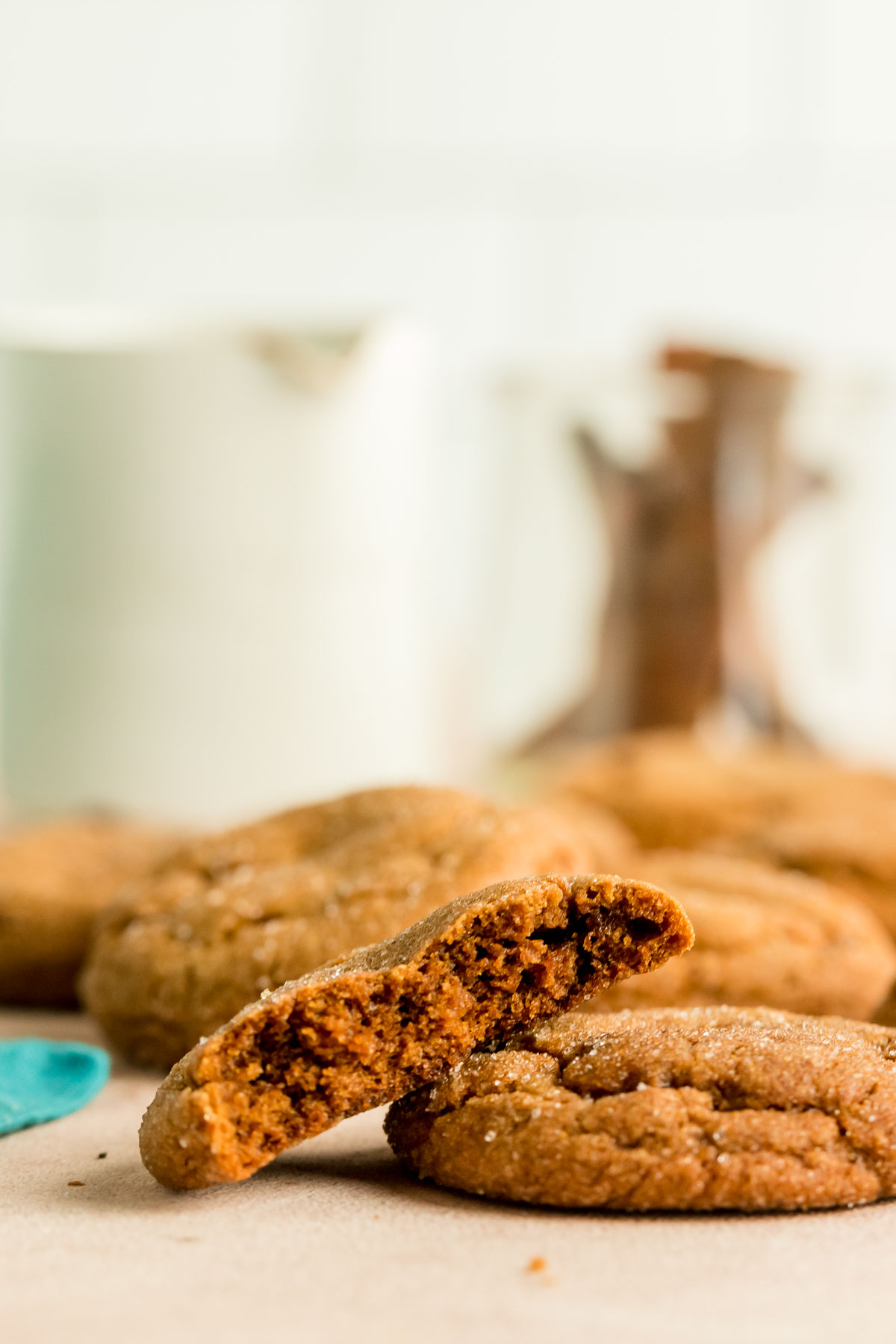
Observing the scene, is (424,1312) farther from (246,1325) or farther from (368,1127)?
(368,1127)

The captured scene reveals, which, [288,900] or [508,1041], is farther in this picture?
[288,900]

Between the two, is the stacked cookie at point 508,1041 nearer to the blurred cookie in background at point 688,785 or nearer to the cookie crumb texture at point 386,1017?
the cookie crumb texture at point 386,1017

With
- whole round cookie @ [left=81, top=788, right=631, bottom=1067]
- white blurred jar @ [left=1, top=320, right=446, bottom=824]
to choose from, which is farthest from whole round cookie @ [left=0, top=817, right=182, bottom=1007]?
white blurred jar @ [left=1, top=320, right=446, bottom=824]

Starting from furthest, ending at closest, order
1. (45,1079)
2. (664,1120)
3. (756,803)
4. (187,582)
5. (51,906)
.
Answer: (187,582) < (756,803) < (51,906) < (45,1079) < (664,1120)

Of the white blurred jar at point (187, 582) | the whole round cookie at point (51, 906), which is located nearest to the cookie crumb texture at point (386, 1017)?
the whole round cookie at point (51, 906)

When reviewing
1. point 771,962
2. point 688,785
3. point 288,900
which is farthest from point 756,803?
point 288,900

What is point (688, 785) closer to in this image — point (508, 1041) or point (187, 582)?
point (187, 582)

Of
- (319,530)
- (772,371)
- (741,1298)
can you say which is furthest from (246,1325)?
(772,371)
